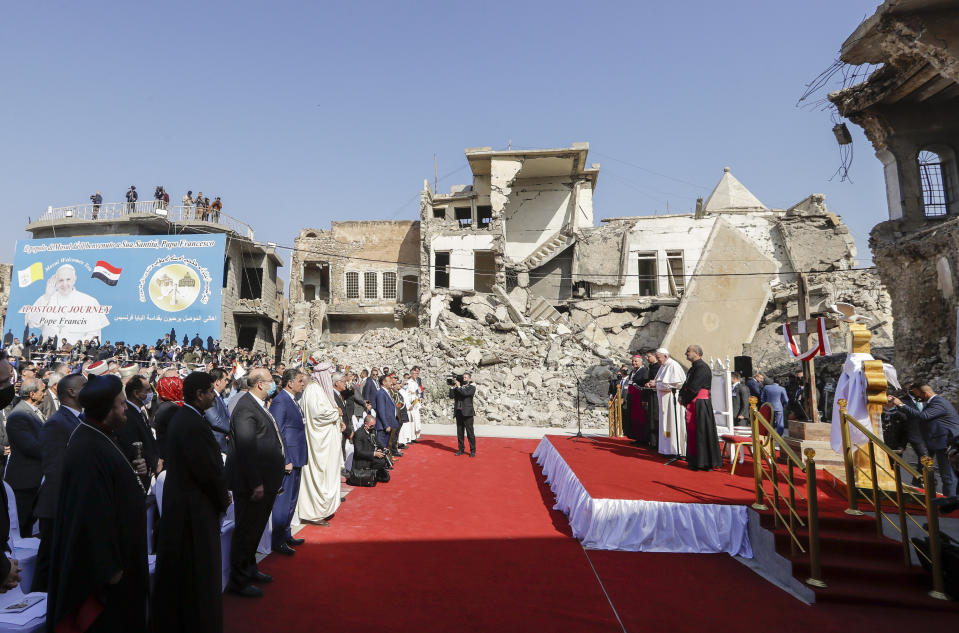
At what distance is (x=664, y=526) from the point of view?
515 centimetres

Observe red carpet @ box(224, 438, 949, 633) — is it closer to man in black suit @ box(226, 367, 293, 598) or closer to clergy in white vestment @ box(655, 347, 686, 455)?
man in black suit @ box(226, 367, 293, 598)

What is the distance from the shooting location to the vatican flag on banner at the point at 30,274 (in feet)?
79.8

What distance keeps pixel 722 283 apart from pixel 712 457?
17.8 meters

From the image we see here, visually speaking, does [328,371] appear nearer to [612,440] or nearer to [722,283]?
[612,440]

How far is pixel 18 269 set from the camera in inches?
966

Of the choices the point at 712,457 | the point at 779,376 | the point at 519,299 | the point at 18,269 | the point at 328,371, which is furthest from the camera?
the point at 519,299

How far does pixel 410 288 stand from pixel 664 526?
27999 millimetres

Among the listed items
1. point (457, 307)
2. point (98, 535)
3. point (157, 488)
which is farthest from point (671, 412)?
point (457, 307)

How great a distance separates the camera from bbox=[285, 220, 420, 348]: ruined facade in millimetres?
30875

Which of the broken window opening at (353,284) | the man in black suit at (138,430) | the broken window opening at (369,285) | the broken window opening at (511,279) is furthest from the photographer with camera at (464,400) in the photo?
the broken window opening at (353,284)

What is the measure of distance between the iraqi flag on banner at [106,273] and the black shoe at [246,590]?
25469 millimetres

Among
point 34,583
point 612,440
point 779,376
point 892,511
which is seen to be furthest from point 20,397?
point 779,376

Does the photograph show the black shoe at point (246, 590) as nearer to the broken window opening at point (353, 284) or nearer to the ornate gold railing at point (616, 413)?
the ornate gold railing at point (616, 413)

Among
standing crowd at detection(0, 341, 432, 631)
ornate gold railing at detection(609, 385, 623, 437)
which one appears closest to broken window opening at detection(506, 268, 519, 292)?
ornate gold railing at detection(609, 385, 623, 437)
